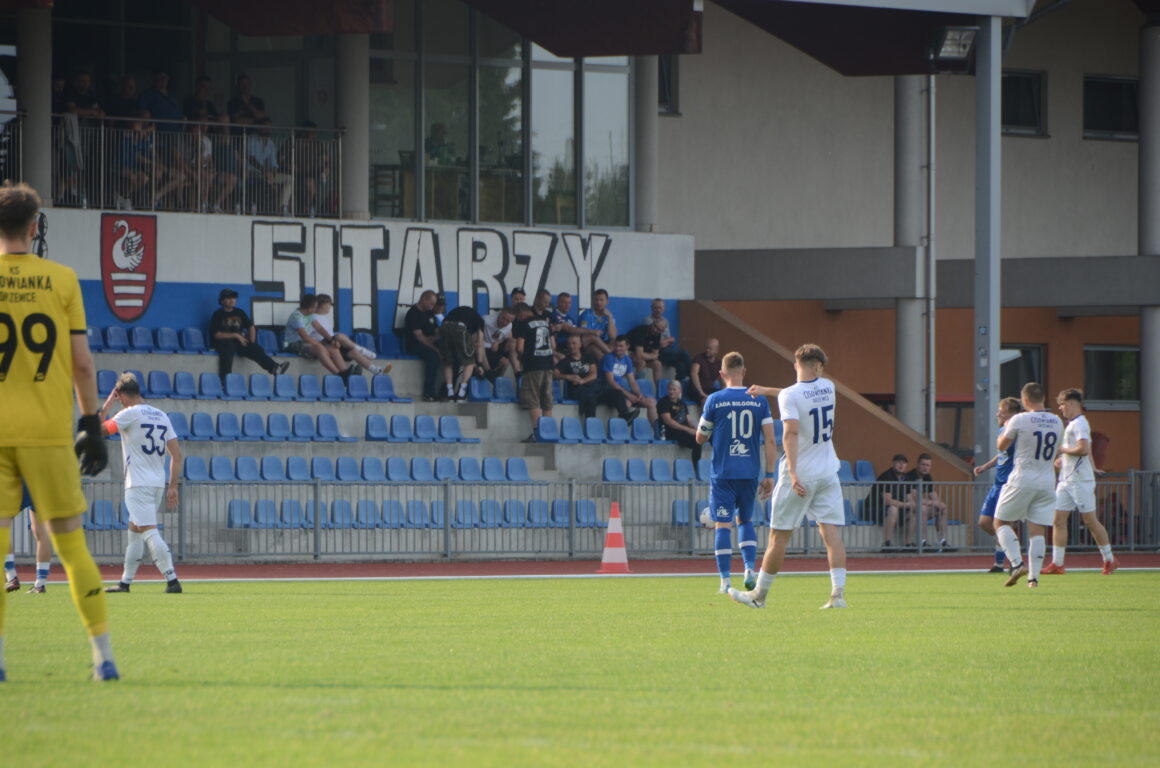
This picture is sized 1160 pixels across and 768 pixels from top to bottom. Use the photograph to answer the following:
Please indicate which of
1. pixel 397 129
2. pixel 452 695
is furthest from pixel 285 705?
pixel 397 129

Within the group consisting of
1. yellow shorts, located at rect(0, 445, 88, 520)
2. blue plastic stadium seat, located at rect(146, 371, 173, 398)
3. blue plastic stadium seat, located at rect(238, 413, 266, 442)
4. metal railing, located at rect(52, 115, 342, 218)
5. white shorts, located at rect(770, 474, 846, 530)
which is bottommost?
white shorts, located at rect(770, 474, 846, 530)

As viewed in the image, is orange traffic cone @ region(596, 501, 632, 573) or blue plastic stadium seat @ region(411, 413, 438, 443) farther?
blue plastic stadium seat @ region(411, 413, 438, 443)

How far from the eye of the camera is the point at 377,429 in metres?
26.0

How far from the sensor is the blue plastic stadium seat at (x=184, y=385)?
25.3m

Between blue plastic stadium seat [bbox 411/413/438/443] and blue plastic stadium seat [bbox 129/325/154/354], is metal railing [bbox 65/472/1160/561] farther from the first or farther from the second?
blue plastic stadium seat [bbox 129/325/154/354]

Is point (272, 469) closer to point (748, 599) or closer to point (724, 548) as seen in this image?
point (724, 548)

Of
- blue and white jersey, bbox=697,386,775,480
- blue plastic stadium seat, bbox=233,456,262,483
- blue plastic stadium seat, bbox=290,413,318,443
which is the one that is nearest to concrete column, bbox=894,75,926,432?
blue plastic stadium seat, bbox=290,413,318,443

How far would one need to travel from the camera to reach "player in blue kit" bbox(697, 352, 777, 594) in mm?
14531

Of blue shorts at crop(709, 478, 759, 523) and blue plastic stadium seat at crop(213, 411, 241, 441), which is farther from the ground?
blue plastic stadium seat at crop(213, 411, 241, 441)

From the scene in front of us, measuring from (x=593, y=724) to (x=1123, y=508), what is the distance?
21829 mm

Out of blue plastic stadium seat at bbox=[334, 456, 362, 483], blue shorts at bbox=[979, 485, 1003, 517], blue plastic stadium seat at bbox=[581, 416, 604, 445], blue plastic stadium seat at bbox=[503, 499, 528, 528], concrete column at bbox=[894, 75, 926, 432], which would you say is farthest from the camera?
concrete column at bbox=[894, 75, 926, 432]

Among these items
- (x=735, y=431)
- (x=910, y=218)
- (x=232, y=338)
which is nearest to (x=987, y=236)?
(x=910, y=218)

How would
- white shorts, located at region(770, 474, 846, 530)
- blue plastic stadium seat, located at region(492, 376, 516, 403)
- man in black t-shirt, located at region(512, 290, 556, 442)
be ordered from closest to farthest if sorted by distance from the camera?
white shorts, located at region(770, 474, 846, 530) < man in black t-shirt, located at region(512, 290, 556, 442) < blue plastic stadium seat, located at region(492, 376, 516, 403)

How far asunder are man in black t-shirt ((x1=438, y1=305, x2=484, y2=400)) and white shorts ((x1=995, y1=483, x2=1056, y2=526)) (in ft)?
39.1
